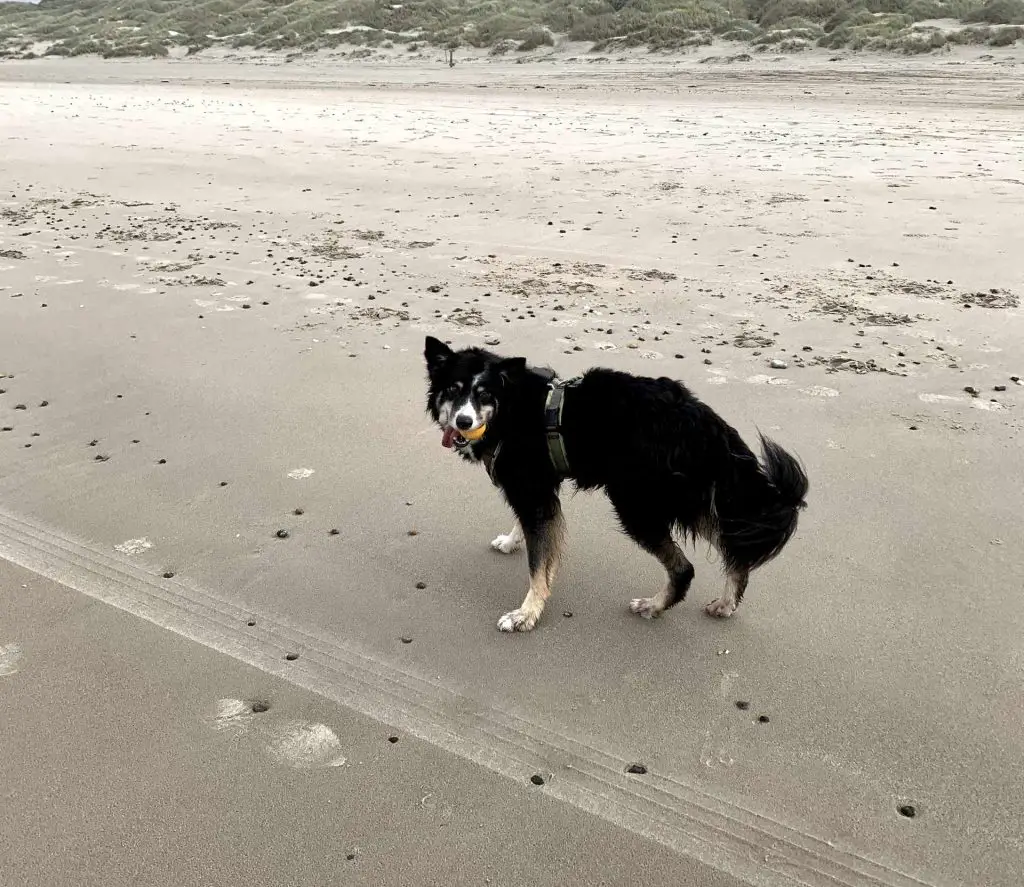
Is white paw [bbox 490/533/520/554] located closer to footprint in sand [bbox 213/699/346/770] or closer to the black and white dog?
the black and white dog

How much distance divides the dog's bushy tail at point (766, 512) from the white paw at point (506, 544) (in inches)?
46.4

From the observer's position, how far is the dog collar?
3.75m

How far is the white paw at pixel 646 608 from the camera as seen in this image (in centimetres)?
378

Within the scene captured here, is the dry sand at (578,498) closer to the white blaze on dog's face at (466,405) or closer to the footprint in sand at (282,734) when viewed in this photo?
the footprint in sand at (282,734)

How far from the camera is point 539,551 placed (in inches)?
150

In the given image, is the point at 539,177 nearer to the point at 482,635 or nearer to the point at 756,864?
the point at 482,635

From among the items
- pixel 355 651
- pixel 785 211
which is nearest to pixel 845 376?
pixel 355 651

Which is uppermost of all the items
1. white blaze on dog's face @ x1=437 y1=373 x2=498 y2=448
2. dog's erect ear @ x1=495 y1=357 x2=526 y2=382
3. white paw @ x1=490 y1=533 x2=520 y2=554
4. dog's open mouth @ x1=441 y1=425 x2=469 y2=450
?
dog's erect ear @ x1=495 y1=357 x2=526 y2=382

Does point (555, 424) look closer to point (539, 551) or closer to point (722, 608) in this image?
point (539, 551)

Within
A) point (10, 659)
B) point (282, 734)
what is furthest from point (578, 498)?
point (10, 659)

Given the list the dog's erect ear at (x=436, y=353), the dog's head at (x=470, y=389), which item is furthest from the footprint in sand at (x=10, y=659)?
the dog's erect ear at (x=436, y=353)

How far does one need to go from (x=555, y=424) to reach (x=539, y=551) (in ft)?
1.94

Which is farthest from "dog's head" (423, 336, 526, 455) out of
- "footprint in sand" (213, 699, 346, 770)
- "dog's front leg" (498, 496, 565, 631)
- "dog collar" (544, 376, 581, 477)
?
"footprint in sand" (213, 699, 346, 770)

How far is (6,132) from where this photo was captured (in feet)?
58.8
